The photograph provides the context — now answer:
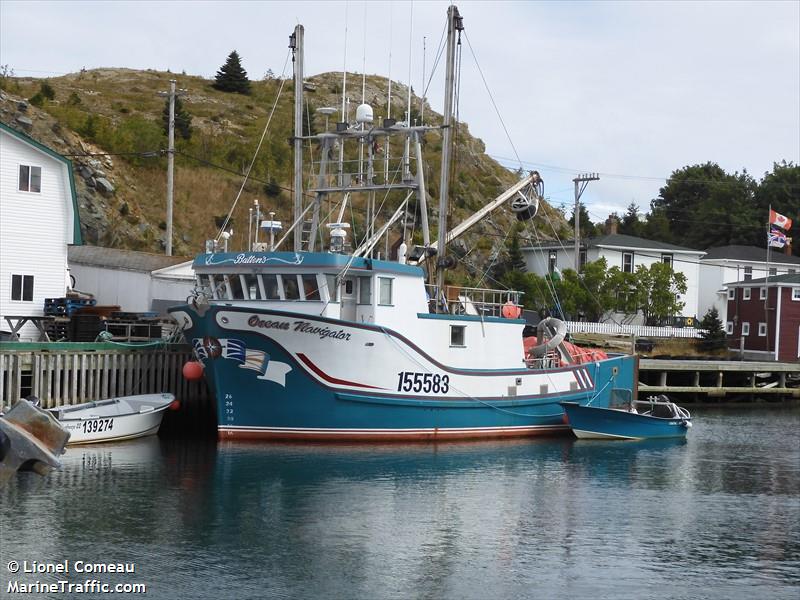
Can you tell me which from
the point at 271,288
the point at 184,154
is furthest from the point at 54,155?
the point at 184,154

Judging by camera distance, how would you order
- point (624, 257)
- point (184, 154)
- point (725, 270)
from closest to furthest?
point (624, 257)
point (184, 154)
point (725, 270)

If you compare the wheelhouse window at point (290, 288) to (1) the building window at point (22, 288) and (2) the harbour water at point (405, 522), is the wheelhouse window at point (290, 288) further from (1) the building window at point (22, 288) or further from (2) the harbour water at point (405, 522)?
(1) the building window at point (22, 288)

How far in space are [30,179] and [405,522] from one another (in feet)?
62.4

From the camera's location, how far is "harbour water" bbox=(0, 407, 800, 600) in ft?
49.2

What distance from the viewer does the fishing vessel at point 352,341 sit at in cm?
2450

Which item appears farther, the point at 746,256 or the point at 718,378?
the point at 746,256

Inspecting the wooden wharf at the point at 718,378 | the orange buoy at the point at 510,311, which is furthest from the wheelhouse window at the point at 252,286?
the wooden wharf at the point at 718,378

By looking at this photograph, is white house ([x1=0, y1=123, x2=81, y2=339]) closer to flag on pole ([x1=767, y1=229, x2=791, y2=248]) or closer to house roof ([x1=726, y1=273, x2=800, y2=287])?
flag on pole ([x1=767, y1=229, x2=791, y2=248])

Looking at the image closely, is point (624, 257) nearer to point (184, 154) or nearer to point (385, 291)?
point (184, 154)

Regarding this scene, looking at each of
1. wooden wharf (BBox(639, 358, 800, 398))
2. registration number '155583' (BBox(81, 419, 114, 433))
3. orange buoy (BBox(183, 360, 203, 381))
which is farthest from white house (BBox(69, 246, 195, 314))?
wooden wharf (BBox(639, 358, 800, 398))

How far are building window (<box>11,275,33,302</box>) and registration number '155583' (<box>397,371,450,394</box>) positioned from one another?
42.9 feet

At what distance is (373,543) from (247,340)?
893 cm

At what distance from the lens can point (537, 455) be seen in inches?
1048

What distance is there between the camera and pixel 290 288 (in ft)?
82.6
